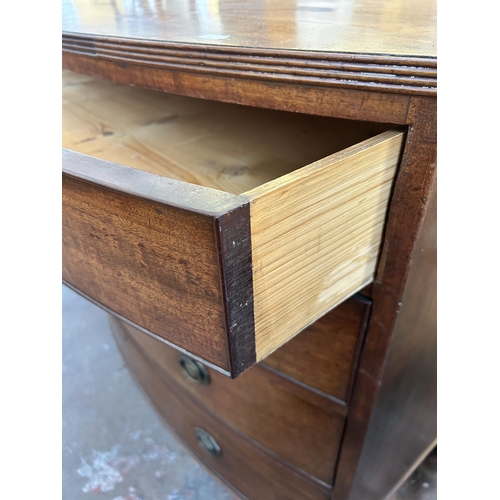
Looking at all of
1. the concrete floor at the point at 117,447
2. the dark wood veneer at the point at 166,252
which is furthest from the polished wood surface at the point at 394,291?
the concrete floor at the point at 117,447

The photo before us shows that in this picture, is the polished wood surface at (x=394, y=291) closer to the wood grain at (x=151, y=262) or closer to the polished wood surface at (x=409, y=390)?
the polished wood surface at (x=409, y=390)

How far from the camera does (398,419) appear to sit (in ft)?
1.83

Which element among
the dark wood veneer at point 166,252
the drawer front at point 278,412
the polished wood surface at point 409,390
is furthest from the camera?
the drawer front at point 278,412

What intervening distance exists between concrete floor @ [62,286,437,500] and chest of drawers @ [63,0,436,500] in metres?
0.26

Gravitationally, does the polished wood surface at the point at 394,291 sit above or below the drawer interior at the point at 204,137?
below

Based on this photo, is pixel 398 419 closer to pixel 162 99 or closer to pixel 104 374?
pixel 162 99

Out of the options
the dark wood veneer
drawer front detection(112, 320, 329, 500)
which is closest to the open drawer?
the dark wood veneer

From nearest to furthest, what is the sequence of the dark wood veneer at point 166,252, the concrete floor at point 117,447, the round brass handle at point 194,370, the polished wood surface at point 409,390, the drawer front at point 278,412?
the dark wood veneer at point 166,252, the polished wood surface at point 409,390, the drawer front at point 278,412, the round brass handle at point 194,370, the concrete floor at point 117,447

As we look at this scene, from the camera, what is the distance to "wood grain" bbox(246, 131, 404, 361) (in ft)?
0.82

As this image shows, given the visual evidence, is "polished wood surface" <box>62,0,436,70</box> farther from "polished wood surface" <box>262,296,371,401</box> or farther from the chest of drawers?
"polished wood surface" <box>262,296,371,401</box>

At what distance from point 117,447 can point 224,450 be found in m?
0.34

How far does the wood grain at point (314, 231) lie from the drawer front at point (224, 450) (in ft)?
1.25

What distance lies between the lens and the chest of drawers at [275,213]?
0.83ft

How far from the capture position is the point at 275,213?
0.80 ft
